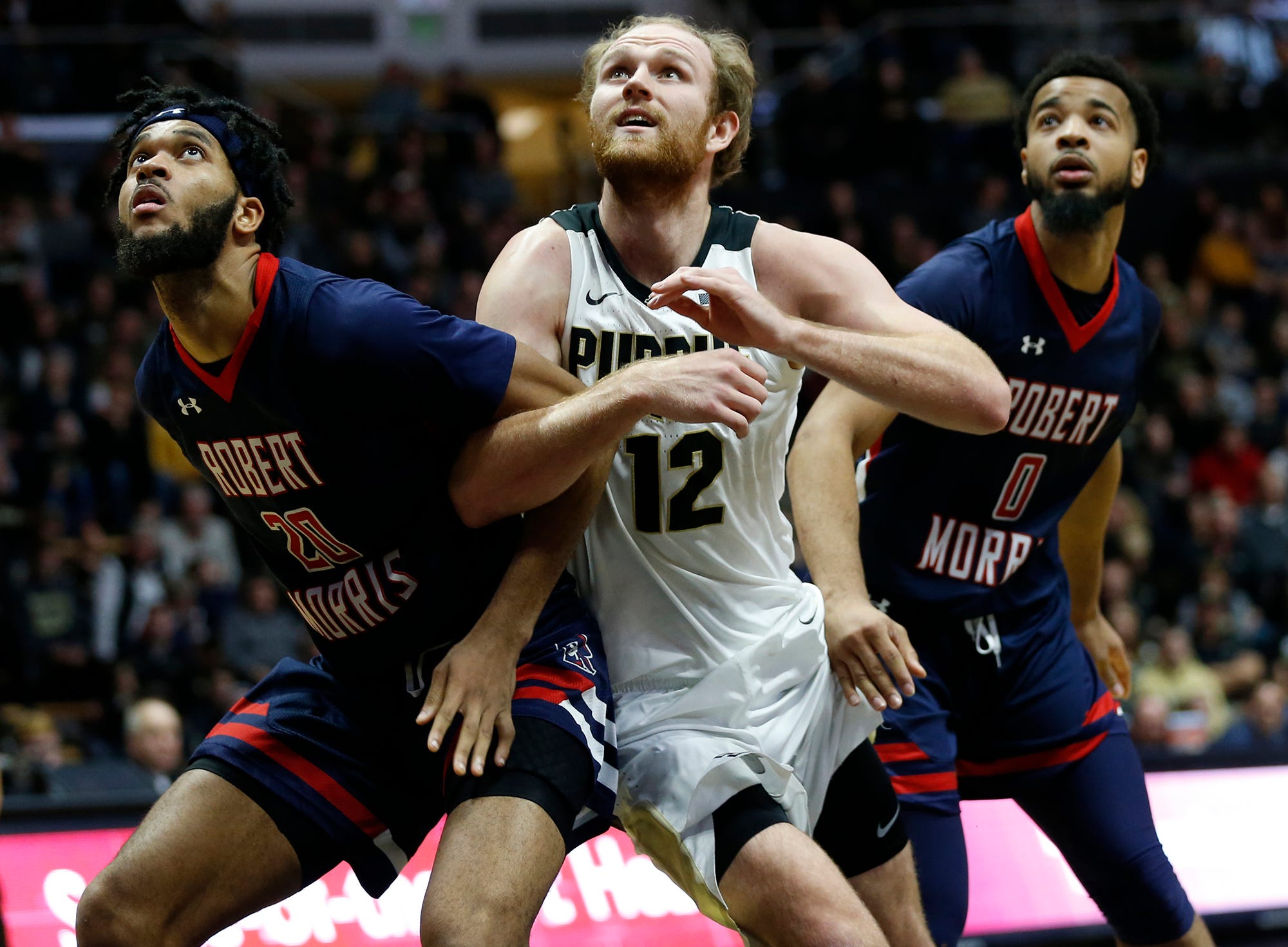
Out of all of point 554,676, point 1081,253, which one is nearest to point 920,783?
point 554,676

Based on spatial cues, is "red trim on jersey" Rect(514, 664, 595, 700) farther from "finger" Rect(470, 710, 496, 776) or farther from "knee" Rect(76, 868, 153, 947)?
"knee" Rect(76, 868, 153, 947)

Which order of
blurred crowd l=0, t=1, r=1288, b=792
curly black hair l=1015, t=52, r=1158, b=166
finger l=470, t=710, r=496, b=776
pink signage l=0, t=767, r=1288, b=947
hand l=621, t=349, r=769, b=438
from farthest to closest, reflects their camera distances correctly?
blurred crowd l=0, t=1, r=1288, b=792 → pink signage l=0, t=767, r=1288, b=947 → curly black hair l=1015, t=52, r=1158, b=166 → finger l=470, t=710, r=496, b=776 → hand l=621, t=349, r=769, b=438

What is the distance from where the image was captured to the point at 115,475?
35.1 feet

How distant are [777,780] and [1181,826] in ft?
12.7

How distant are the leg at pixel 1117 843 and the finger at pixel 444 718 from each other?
74.6 inches

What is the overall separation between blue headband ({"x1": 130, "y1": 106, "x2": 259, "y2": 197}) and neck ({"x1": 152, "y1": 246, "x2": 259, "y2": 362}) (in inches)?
9.6

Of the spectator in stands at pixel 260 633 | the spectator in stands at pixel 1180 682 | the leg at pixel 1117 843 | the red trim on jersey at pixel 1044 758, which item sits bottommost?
the spectator in stands at pixel 1180 682

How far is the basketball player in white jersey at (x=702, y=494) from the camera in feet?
A: 11.4

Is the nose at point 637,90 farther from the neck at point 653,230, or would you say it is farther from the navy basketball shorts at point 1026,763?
the navy basketball shorts at point 1026,763

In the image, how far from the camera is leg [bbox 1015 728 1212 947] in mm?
4172

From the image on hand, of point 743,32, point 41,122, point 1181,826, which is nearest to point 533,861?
point 1181,826

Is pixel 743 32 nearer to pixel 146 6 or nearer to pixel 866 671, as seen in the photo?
pixel 146 6

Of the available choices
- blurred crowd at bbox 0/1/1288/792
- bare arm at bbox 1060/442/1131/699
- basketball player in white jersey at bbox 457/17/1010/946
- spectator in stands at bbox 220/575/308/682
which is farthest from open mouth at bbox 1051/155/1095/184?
spectator in stands at bbox 220/575/308/682

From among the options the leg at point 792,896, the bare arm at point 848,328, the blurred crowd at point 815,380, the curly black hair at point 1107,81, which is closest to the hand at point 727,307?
the bare arm at point 848,328
